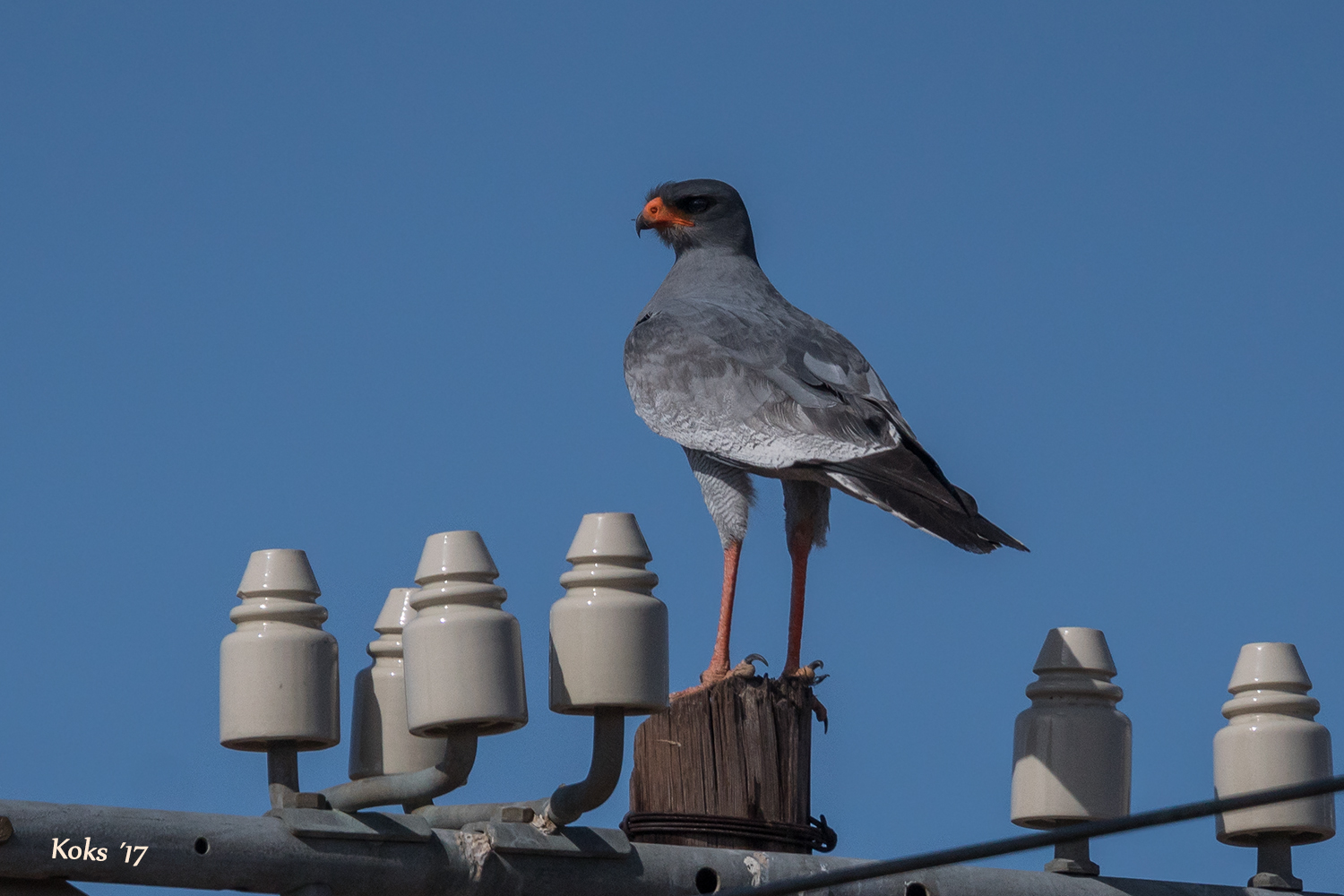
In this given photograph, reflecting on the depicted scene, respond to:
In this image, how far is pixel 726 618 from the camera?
7.03 metres

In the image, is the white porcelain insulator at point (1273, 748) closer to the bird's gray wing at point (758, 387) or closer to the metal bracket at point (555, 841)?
the bird's gray wing at point (758, 387)

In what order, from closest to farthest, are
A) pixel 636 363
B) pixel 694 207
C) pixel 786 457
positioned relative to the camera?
pixel 786 457, pixel 636 363, pixel 694 207

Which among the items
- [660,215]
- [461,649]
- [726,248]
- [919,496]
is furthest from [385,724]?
[660,215]

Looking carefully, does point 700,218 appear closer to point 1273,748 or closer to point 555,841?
point 1273,748

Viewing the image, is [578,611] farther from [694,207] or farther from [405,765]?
[694,207]

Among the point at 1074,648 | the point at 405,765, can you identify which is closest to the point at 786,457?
the point at 1074,648

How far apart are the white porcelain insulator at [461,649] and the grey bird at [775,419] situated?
2010mm

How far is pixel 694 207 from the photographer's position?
8.83 meters

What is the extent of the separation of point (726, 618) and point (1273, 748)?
2056mm

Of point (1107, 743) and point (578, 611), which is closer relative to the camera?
point (578, 611)

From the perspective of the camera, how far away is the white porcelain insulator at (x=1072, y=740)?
5688mm

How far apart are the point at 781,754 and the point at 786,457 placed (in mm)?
1829

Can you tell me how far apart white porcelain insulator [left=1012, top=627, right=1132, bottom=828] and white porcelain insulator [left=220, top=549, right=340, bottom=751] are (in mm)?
2164

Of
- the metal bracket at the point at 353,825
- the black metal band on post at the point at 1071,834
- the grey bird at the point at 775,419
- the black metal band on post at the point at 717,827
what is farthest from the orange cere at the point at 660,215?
the black metal band on post at the point at 1071,834
